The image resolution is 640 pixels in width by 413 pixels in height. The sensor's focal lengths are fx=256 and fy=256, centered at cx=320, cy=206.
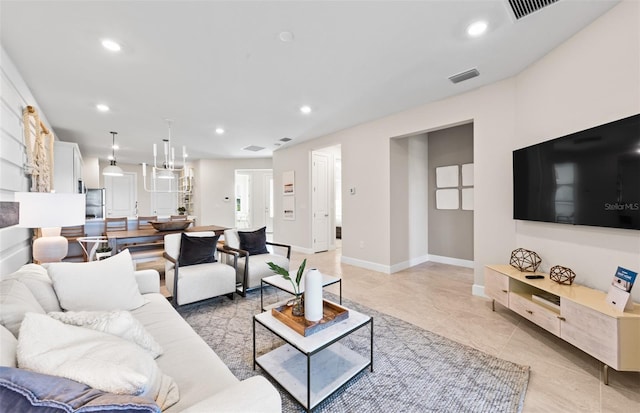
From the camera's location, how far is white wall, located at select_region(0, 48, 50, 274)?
2.19 meters

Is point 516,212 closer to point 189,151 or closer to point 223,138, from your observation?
point 223,138

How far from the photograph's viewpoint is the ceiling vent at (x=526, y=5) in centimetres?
188

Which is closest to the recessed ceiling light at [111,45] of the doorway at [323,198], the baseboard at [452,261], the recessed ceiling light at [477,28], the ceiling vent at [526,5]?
the recessed ceiling light at [477,28]

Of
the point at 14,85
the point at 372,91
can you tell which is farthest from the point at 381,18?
the point at 14,85

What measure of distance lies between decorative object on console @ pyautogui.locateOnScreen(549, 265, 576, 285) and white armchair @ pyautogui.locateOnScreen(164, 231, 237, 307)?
10.7ft

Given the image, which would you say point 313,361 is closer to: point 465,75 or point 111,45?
point 111,45

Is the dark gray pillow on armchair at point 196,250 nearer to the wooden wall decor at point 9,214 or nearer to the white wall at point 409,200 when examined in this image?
the wooden wall decor at point 9,214

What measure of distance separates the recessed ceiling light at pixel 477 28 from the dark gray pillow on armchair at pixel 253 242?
129 inches

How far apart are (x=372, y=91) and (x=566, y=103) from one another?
1920 mm

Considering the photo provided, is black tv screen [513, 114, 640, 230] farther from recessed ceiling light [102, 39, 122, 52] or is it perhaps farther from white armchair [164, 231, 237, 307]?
recessed ceiling light [102, 39, 122, 52]

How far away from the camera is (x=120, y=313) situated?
1229mm

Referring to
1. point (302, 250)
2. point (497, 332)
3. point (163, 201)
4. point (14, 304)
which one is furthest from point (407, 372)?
point (163, 201)

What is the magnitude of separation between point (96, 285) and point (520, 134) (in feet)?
13.7

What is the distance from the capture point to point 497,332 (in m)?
2.38
